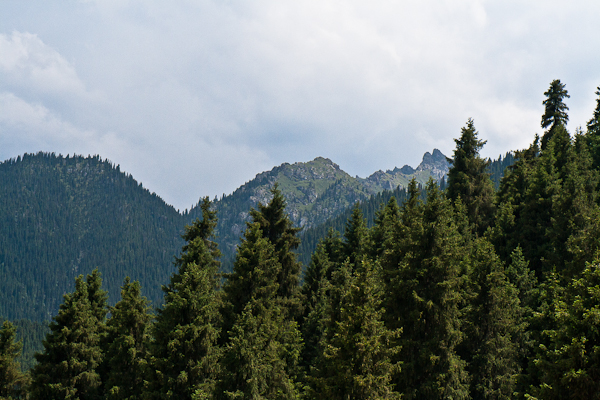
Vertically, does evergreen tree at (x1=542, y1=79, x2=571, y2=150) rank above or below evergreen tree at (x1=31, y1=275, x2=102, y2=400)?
above

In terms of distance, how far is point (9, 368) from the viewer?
105 ft

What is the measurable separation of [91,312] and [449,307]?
24162 mm

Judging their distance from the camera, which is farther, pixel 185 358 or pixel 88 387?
pixel 88 387

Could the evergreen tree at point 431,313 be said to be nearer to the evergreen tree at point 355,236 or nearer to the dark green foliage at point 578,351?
the dark green foliage at point 578,351

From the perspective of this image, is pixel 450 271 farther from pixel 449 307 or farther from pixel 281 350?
pixel 281 350

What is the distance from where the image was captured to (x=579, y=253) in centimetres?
1930

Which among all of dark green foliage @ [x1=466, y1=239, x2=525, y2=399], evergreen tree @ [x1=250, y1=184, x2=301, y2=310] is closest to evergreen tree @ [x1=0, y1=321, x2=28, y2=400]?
evergreen tree @ [x1=250, y1=184, x2=301, y2=310]

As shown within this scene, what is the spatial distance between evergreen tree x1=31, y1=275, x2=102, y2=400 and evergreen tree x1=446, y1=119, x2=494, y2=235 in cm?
3260

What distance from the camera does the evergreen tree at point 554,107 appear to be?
52.2 m

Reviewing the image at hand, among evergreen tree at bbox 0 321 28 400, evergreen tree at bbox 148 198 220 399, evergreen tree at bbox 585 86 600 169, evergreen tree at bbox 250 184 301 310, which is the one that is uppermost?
Result: evergreen tree at bbox 585 86 600 169

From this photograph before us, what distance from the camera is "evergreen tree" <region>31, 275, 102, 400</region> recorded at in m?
27.4

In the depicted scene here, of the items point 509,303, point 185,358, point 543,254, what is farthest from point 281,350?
point 543,254

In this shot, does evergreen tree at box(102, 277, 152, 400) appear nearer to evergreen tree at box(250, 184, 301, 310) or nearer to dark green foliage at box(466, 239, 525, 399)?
evergreen tree at box(250, 184, 301, 310)

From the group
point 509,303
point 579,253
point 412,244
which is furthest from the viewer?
point 509,303
